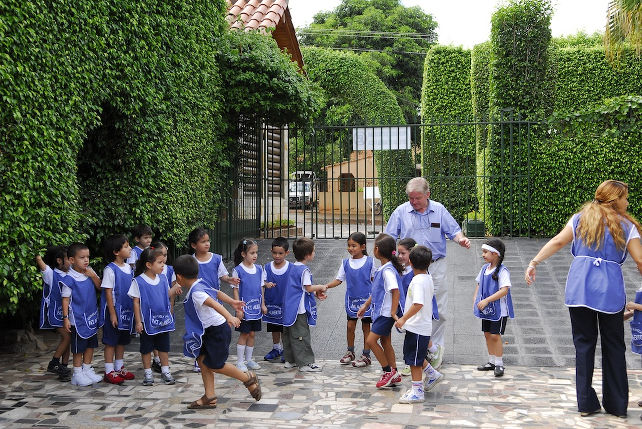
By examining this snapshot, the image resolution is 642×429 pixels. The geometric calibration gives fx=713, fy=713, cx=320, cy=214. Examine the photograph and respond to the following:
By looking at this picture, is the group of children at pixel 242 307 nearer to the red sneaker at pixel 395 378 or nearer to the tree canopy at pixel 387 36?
the red sneaker at pixel 395 378

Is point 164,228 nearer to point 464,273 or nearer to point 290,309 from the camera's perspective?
point 290,309

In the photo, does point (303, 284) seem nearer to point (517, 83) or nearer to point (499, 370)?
point (499, 370)

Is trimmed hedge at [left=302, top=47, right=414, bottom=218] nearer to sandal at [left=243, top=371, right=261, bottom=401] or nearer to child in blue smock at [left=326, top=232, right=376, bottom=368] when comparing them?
child in blue smock at [left=326, top=232, right=376, bottom=368]

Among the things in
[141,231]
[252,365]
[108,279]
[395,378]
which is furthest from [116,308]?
[395,378]

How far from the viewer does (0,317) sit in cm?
802

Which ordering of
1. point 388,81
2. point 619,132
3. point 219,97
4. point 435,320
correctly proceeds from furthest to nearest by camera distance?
point 388,81
point 619,132
point 219,97
point 435,320

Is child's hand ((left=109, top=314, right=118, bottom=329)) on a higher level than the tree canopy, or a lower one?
lower

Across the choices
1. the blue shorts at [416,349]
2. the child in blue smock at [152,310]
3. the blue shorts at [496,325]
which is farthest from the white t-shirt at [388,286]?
the child in blue smock at [152,310]

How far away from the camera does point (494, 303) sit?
6715 millimetres

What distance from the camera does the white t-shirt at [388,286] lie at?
6.18m

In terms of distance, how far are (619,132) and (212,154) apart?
25.5 feet

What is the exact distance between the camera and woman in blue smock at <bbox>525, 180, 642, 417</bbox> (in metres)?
5.35

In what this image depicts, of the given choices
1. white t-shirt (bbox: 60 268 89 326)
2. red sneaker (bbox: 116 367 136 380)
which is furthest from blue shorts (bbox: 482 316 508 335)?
white t-shirt (bbox: 60 268 89 326)

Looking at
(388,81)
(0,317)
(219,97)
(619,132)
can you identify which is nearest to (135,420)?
(0,317)
